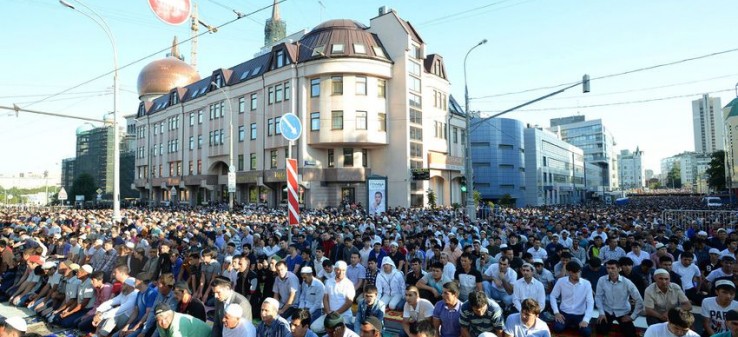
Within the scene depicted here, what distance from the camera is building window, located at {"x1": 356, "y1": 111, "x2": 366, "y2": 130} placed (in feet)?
117

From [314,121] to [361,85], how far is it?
482 centimetres

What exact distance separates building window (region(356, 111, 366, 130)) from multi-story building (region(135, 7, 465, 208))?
0.08m

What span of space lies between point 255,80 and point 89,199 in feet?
164

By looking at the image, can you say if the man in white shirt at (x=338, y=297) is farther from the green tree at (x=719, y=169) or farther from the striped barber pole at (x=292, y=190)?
the green tree at (x=719, y=169)

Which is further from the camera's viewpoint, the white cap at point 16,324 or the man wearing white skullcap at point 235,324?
the man wearing white skullcap at point 235,324

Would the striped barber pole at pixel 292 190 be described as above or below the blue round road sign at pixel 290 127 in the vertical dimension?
below

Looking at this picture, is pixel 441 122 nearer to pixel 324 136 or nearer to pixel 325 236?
pixel 324 136

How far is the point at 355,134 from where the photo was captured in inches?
1385

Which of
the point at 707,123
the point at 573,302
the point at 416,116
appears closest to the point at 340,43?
the point at 416,116

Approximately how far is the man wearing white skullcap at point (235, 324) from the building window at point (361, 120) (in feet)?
99.6

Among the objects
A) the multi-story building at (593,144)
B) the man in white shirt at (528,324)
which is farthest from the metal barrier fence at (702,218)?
the multi-story building at (593,144)

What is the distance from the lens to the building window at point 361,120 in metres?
35.5

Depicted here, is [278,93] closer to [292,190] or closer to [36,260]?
[36,260]

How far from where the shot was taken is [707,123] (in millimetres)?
172500
